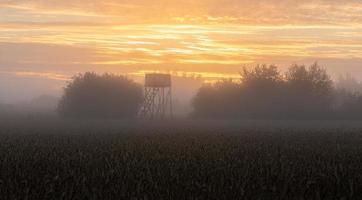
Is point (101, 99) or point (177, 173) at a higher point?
point (101, 99)

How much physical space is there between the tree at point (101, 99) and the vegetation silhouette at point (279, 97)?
12068 millimetres

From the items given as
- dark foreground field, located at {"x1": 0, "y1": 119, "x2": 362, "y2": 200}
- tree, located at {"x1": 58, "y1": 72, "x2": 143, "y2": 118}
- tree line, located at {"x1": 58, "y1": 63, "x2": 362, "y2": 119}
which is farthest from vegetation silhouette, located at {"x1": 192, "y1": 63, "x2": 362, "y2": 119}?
dark foreground field, located at {"x1": 0, "y1": 119, "x2": 362, "y2": 200}

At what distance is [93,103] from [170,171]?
78220 millimetres

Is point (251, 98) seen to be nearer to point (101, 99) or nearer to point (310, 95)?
point (310, 95)

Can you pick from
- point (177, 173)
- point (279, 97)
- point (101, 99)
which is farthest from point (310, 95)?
point (177, 173)

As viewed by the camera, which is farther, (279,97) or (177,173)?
(279,97)

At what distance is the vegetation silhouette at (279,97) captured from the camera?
90.4 m

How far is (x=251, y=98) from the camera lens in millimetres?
91312

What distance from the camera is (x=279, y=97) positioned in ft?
297

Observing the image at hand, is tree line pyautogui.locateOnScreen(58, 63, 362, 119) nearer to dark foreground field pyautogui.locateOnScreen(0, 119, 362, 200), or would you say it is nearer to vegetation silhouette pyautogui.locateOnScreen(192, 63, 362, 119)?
vegetation silhouette pyautogui.locateOnScreen(192, 63, 362, 119)

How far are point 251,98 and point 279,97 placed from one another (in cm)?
413

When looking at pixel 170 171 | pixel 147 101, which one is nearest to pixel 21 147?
pixel 170 171

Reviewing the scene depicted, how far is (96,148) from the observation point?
30.7 m

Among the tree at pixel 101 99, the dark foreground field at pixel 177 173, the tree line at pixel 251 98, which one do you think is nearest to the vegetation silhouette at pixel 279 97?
the tree line at pixel 251 98
